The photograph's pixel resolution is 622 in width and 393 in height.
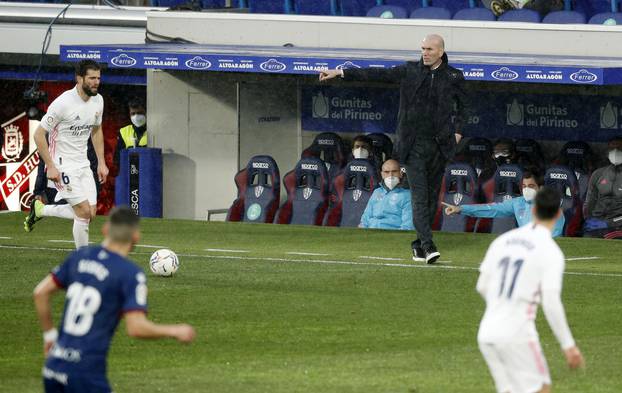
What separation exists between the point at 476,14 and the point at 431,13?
72 centimetres

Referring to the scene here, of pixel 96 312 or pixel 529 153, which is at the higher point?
pixel 529 153

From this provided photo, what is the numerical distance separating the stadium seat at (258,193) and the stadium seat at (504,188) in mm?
3229

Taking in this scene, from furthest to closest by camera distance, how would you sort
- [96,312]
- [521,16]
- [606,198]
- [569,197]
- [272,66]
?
[521,16]
[272,66]
[569,197]
[606,198]
[96,312]

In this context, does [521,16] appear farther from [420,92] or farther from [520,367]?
[520,367]

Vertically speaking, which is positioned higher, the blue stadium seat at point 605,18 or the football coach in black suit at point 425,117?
the blue stadium seat at point 605,18

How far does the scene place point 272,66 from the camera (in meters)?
19.9

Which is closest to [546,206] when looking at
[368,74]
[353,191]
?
[368,74]

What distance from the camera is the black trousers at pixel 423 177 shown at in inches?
556

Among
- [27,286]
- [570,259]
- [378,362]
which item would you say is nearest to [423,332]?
[378,362]

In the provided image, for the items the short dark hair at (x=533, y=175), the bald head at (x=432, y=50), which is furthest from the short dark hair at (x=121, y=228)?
the short dark hair at (x=533, y=175)

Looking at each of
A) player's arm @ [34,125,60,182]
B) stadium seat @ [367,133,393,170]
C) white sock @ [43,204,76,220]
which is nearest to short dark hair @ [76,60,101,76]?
Result: player's arm @ [34,125,60,182]

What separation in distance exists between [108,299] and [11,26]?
1719 cm

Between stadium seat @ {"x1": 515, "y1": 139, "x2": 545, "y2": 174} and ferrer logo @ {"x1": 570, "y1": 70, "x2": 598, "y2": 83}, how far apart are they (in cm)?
250

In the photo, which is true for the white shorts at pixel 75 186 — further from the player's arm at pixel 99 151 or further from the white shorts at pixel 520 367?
the white shorts at pixel 520 367
